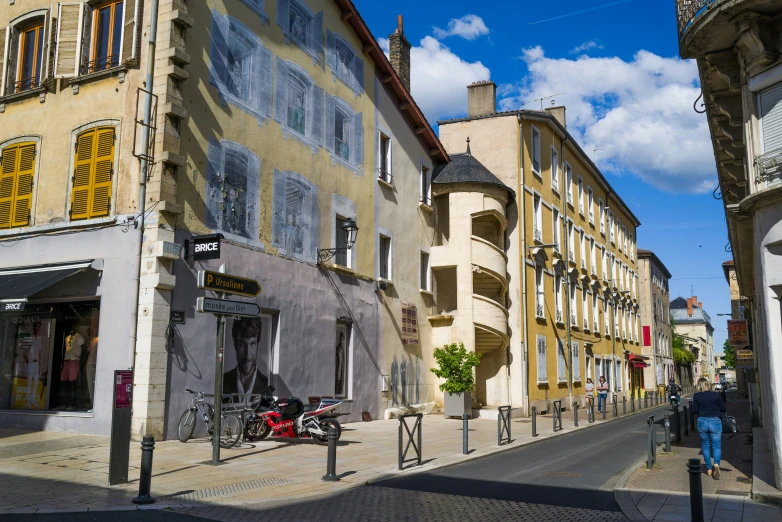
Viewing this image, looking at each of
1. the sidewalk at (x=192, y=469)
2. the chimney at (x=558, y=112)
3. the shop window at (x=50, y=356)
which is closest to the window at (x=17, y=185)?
the shop window at (x=50, y=356)

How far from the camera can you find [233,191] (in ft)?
52.1

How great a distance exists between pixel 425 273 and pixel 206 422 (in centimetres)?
1368

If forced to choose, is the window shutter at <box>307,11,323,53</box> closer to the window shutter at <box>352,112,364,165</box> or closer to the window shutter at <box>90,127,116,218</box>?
the window shutter at <box>352,112,364,165</box>

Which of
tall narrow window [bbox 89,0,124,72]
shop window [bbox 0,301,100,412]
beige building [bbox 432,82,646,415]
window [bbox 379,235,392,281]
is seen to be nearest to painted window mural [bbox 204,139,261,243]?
tall narrow window [bbox 89,0,124,72]

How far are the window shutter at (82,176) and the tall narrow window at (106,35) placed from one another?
158 cm

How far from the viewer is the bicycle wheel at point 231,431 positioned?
1295 cm

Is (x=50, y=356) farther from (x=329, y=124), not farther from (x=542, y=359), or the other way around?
(x=542, y=359)

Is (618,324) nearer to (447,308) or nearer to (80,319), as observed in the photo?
(447,308)

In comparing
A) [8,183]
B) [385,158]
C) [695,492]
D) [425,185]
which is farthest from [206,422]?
[425,185]

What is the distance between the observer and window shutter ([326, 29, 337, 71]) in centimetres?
2048

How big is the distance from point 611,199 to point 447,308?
25.4 m

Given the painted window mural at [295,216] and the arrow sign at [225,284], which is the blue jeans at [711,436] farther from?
the painted window mural at [295,216]

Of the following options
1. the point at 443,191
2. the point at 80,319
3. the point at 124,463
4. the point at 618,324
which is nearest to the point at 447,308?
the point at 443,191

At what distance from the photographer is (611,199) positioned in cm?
4828
